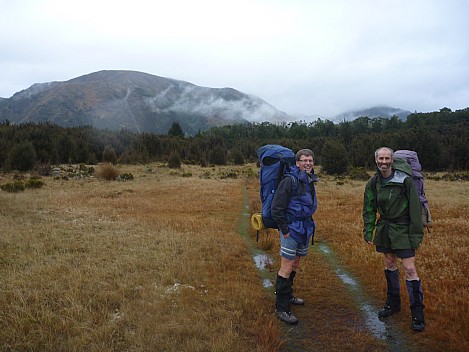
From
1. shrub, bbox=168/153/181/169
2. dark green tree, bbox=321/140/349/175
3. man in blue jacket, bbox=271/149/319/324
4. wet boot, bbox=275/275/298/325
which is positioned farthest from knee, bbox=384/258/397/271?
shrub, bbox=168/153/181/169

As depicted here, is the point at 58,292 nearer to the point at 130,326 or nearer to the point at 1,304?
the point at 1,304

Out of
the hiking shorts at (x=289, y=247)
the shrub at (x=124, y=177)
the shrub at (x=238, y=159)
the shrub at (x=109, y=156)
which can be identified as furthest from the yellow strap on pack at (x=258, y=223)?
the shrub at (x=238, y=159)

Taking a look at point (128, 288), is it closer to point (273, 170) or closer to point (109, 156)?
point (273, 170)

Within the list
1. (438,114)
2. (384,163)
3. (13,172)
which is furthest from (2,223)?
(438,114)

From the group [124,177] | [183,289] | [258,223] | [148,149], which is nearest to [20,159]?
[124,177]

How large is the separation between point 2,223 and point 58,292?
6021mm

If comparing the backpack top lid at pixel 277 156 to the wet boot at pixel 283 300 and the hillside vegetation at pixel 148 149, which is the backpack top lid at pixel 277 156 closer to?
the wet boot at pixel 283 300

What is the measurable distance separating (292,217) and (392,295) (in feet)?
5.93

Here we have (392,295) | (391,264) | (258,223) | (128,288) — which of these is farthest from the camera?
(128,288)

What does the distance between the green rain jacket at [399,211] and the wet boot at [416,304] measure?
0.49m

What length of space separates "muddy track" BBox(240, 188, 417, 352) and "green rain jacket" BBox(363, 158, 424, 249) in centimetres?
110

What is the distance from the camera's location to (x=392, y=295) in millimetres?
4672

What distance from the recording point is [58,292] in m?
4.94

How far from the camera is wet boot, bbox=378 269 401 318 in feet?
15.1
